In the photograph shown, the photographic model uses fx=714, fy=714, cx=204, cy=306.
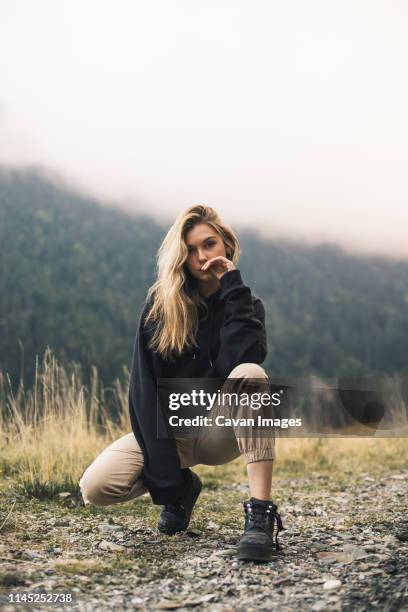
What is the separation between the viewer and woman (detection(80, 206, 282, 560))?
10.9 feet

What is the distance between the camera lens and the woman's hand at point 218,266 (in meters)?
3.49

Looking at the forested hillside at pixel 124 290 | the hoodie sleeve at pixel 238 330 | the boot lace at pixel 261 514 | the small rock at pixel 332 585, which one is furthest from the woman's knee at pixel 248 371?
the forested hillside at pixel 124 290

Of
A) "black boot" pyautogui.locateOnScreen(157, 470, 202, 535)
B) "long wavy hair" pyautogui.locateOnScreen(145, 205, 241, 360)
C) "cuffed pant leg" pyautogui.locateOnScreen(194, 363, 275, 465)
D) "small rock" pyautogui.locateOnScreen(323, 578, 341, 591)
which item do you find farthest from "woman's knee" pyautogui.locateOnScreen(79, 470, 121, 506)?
"small rock" pyautogui.locateOnScreen(323, 578, 341, 591)

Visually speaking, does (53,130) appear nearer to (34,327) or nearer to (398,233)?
(398,233)

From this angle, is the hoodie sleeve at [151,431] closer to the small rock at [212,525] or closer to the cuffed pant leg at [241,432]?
the cuffed pant leg at [241,432]

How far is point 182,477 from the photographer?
3584 mm

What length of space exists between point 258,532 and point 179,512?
679 millimetres

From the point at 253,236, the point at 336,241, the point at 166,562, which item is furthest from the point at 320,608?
the point at 336,241

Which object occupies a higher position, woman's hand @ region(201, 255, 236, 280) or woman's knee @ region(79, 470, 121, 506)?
woman's hand @ region(201, 255, 236, 280)

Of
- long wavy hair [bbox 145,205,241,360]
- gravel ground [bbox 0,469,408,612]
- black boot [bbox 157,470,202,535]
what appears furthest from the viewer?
black boot [bbox 157,470,202,535]

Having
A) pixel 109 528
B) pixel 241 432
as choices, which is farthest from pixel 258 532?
pixel 109 528

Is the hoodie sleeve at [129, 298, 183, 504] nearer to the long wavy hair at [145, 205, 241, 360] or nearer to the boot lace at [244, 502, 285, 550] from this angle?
the long wavy hair at [145, 205, 241, 360]

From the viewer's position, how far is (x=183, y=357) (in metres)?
3.52

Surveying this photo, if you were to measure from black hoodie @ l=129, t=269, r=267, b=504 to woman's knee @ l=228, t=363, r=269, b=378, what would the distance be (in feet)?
0.36
